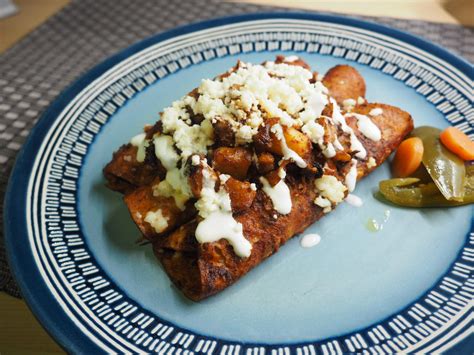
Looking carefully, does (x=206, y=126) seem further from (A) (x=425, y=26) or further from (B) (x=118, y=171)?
(A) (x=425, y=26)

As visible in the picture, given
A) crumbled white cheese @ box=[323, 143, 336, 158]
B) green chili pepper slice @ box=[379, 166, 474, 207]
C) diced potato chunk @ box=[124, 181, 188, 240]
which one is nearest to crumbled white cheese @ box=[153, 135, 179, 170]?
diced potato chunk @ box=[124, 181, 188, 240]

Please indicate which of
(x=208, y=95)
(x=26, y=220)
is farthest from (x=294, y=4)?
(x=26, y=220)

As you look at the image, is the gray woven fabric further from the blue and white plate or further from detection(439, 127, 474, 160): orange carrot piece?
detection(439, 127, 474, 160): orange carrot piece

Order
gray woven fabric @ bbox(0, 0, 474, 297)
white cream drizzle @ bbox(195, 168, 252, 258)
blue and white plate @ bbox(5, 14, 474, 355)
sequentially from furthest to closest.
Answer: gray woven fabric @ bbox(0, 0, 474, 297) → white cream drizzle @ bbox(195, 168, 252, 258) → blue and white plate @ bbox(5, 14, 474, 355)

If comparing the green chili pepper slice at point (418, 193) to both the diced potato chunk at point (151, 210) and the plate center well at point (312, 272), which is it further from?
the diced potato chunk at point (151, 210)

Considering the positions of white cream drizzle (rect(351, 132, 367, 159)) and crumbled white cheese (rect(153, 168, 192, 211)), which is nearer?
crumbled white cheese (rect(153, 168, 192, 211))

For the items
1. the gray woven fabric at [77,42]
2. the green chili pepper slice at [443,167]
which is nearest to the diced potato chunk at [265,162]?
the green chili pepper slice at [443,167]
